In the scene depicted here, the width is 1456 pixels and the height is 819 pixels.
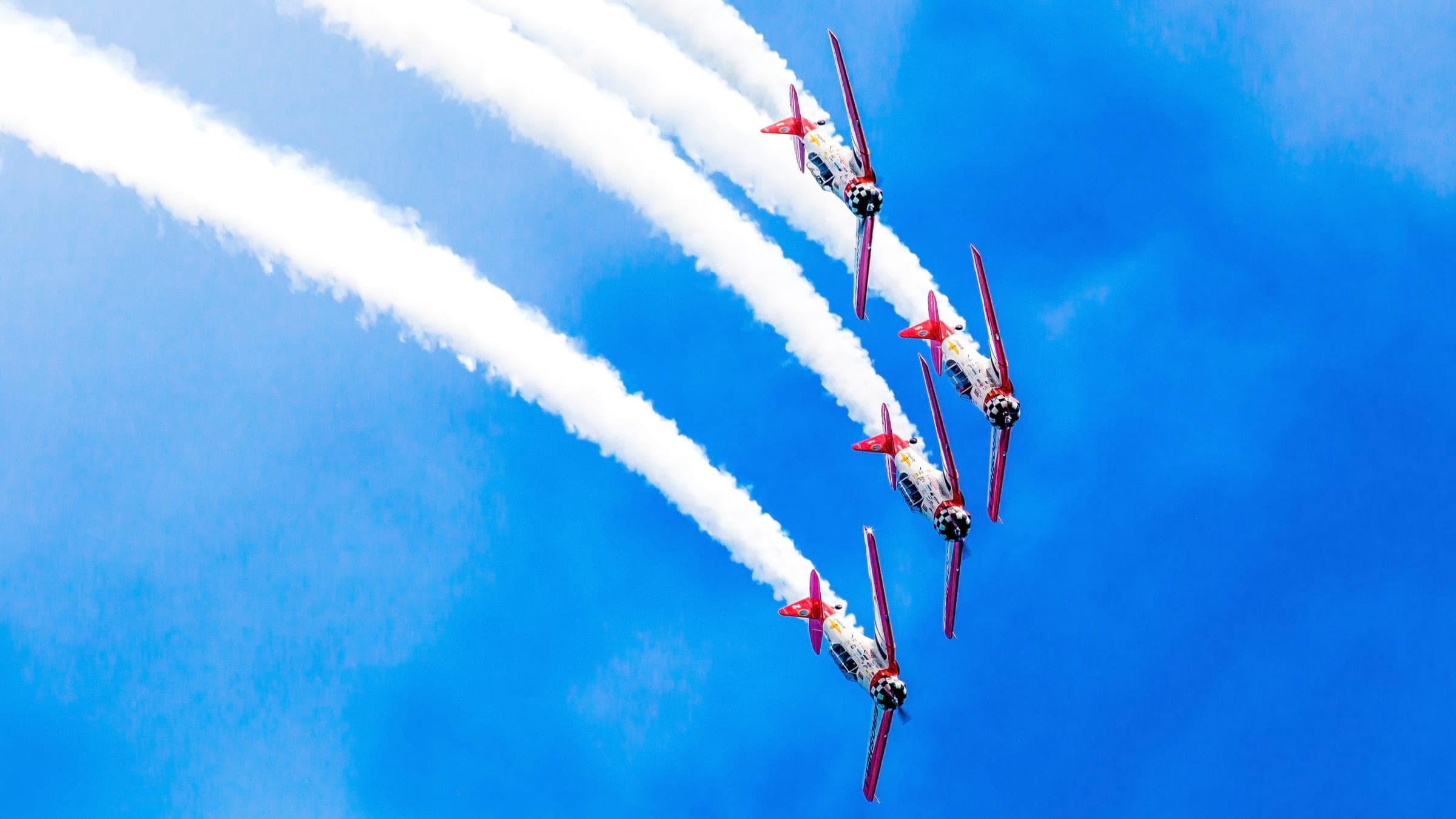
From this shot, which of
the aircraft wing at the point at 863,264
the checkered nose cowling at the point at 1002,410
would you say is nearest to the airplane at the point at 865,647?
the checkered nose cowling at the point at 1002,410

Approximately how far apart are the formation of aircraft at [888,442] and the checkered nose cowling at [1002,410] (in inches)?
1.3

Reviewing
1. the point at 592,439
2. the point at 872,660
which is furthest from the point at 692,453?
the point at 872,660

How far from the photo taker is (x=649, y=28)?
43.6m

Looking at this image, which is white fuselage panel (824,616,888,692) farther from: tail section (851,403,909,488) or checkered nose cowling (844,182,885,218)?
checkered nose cowling (844,182,885,218)

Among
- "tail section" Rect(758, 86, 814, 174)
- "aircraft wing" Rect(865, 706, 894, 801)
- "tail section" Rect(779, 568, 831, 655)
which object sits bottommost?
"aircraft wing" Rect(865, 706, 894, 801)

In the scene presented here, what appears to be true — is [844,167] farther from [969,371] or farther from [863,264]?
[969,371]

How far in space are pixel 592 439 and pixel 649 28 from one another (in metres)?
15.4

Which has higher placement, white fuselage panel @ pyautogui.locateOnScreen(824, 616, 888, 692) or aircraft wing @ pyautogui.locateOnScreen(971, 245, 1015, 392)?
aircraft wing @ pyautogui.locateOnScreen(971, 245, 1015, 392)

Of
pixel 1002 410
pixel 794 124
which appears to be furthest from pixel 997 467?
pixel 794 124

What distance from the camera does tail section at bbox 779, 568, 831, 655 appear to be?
45.2 metres

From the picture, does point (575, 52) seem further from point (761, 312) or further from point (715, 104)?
point (761, 312)

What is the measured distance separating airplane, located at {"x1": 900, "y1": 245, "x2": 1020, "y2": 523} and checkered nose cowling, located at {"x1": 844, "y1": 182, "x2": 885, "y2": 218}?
13.9 ft

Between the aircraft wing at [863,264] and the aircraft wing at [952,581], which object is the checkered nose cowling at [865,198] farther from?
the aircraft wing at [952,581]

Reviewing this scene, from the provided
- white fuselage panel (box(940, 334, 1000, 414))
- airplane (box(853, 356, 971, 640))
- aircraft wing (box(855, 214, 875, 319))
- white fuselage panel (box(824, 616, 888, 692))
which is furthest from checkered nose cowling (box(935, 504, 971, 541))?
aircraft wing (box(855, 214, 875, 319))
